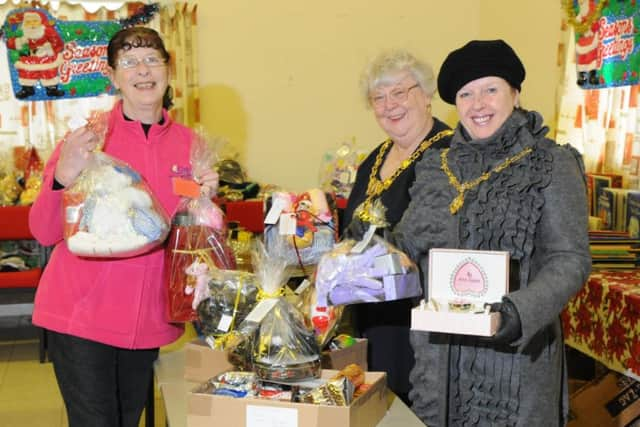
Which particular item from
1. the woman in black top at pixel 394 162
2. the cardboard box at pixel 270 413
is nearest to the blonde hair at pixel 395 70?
the woman in black top at pixel 394 162

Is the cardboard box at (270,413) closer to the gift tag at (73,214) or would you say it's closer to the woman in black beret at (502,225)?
the woman in black beret at (502,225)

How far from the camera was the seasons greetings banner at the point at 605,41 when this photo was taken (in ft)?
13.0

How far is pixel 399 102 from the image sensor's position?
255 centimetres

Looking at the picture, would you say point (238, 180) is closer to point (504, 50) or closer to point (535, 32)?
point (535, 32)

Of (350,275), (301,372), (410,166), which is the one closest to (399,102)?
(410,166)

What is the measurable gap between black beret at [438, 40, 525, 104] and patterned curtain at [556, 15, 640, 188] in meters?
2.44

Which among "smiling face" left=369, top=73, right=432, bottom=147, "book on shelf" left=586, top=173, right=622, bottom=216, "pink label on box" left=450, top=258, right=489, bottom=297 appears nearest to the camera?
"pink label on box" left=450, top=258, right=489, bottom=297

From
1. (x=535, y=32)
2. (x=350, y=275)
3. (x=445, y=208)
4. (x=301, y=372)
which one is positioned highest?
(x=535, y=32)

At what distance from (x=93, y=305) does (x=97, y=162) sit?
0.39m

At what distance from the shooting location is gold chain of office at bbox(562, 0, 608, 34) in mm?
4203

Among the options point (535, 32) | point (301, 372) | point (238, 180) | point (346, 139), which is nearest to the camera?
point (301, 372)

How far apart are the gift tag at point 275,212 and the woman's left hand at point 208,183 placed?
0.72 ft

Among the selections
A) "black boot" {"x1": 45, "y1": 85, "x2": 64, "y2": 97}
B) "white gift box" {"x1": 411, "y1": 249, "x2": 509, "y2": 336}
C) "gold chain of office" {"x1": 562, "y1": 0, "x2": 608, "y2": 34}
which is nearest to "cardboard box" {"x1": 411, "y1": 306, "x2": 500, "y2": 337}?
"white gift box" {"x1": 411, "y1": 249, "x2": 509, "y2": 336}

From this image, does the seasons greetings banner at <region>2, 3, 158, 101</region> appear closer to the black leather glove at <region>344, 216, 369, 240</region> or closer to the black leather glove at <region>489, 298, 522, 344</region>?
the black leather glove at <region>344, 216, 369, 240</region>
